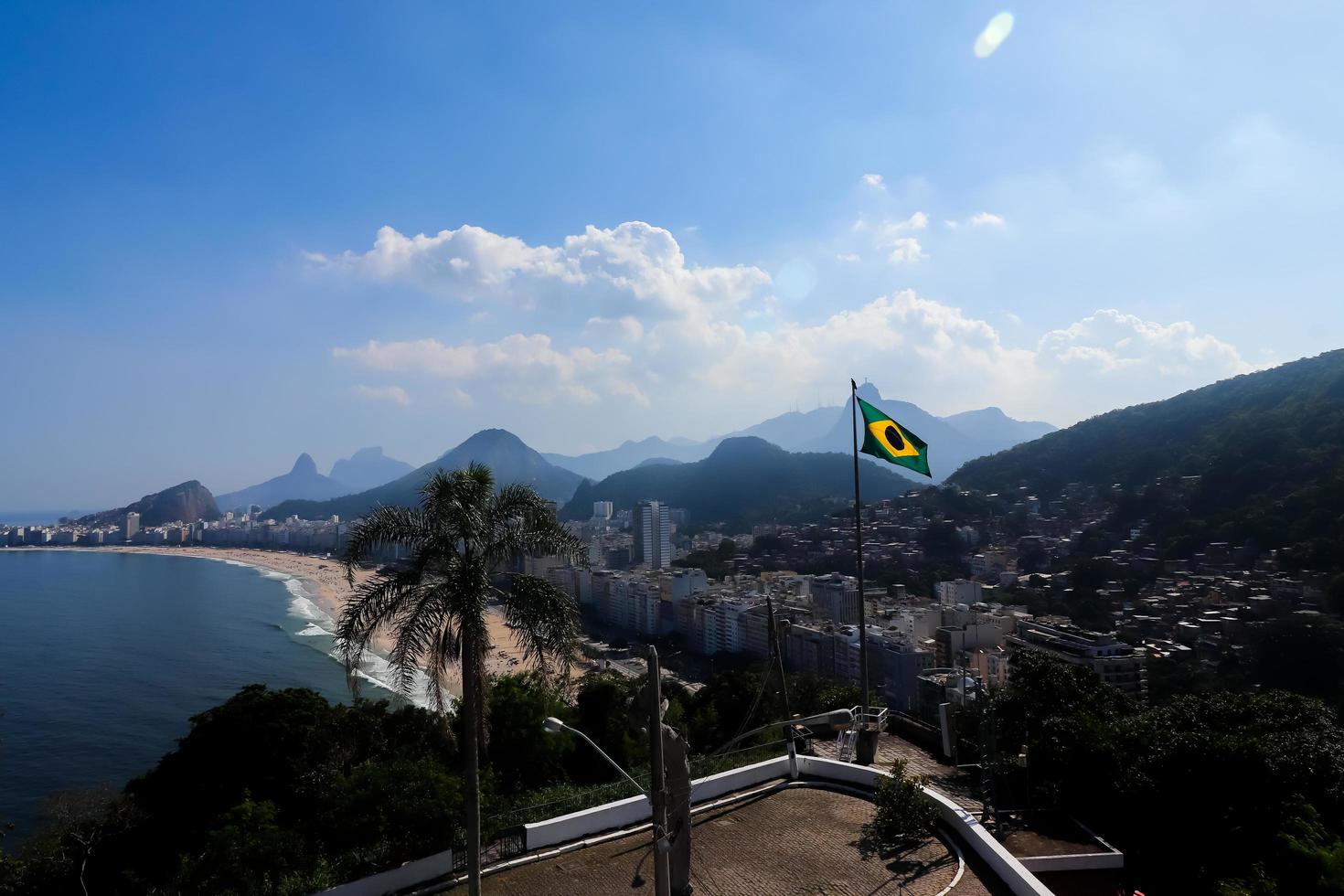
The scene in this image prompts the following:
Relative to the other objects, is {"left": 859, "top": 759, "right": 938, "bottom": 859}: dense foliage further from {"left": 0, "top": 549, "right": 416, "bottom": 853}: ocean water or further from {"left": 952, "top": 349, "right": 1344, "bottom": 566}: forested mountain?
{"left": 952, "top": 349, "right": 1344, "bottom": 566}: forested mountain

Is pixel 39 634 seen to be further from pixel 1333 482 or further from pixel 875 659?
pixel 1333 482

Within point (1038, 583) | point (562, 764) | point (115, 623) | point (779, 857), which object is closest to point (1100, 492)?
point (1038, 583)

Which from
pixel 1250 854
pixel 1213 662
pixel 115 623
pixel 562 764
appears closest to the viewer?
pixel 1250 854

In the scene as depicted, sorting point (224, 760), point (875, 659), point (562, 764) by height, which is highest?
point (224, 760)

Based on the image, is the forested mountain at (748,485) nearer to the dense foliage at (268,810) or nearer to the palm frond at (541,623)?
the dense foliage at (268,810)

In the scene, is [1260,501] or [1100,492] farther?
[1100,492]

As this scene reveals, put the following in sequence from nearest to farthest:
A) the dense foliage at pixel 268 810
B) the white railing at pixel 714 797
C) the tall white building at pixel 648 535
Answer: the white railing at pixel 714 797
the dense foliage at pixel 268 810
the tall white building at pixel 648 535

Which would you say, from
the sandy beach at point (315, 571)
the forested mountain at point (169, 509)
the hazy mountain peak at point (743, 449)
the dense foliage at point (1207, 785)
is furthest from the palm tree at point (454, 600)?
the forested mountain at point (169, 509)

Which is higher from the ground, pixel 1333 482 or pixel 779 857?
pixel 1333 482

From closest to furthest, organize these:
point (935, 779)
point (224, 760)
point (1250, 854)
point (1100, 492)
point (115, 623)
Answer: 1. point (1250, 854)
2. point (935, 779)
3. point (224, 760)
4. point (115, 623)
5. point (1100, 492)
